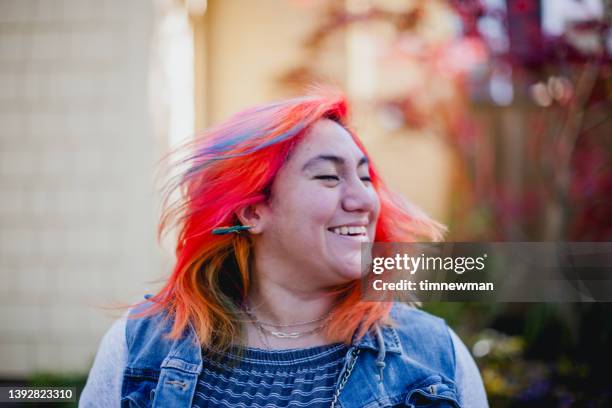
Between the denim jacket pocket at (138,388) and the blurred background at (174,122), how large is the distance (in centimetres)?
137

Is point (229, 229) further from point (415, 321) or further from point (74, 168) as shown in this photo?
point (74, 168)

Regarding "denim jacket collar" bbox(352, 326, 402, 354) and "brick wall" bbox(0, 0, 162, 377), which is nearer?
"denim jacket collar" bbox(352, 326, 402, 354)

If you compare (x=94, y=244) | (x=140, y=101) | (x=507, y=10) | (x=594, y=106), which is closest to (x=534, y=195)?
(x=594, y=106)

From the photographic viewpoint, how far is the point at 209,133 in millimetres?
1280

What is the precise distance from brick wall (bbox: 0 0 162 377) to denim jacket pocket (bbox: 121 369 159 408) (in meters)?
1.46

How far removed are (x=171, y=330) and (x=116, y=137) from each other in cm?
160

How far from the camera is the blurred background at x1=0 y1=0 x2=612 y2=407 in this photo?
97.7 inches

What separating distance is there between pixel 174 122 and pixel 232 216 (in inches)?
60.0

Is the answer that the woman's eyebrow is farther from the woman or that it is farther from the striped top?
the striped top

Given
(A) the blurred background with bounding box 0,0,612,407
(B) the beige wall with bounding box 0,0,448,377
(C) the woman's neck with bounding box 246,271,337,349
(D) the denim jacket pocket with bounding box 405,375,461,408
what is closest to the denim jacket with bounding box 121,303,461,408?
(D) the denim jacket pocket with bounding box 405,375,461,408

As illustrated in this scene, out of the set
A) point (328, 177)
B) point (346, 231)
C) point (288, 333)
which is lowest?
point (288, 333)

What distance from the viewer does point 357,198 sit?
1146 millimetres

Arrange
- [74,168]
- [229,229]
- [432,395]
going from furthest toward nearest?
[74,168]
[229,229]
[432,395]

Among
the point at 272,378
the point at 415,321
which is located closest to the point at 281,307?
the point at 272,378
